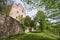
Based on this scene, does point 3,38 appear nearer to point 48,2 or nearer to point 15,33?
point 15,33

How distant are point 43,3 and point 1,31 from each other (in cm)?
1021

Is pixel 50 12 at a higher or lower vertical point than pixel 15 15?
lower

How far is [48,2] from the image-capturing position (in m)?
9.59

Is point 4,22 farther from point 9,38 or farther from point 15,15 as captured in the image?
point 15,15

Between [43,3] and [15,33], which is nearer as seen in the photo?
[43,3]

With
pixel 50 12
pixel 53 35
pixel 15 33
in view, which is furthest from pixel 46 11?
pixel 15 33

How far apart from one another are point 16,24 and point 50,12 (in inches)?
443

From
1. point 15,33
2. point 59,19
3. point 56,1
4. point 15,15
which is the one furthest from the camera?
point 15,15

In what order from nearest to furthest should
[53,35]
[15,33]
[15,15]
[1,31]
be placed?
[53,35] < [1,31] < [15,33] < [15,15]

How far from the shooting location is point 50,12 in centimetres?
997

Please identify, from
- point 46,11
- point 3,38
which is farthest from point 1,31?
point 46,11

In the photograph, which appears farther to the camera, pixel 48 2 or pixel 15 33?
pixel 15 33

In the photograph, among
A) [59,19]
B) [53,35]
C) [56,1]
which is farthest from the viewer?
[53,35]

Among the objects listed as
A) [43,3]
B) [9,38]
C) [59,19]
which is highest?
[43,3]
